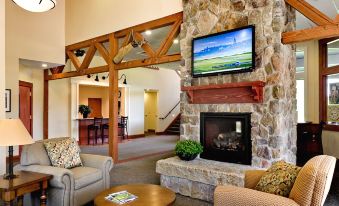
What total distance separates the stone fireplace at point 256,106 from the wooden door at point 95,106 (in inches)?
360

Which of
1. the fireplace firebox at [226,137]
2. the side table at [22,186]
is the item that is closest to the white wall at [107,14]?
the fireplace firebox at [226,137]

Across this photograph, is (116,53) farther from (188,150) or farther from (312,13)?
(312,13)

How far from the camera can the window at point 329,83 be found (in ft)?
20.1

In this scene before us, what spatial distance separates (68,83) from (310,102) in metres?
7.82

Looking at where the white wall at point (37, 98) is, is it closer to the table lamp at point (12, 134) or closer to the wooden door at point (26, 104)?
the wooden door at point (26, 104)

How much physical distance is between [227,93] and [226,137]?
0.75 m

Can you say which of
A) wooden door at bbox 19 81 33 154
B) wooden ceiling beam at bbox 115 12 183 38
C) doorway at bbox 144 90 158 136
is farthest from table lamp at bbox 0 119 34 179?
doorway at bbox 144 90 158 136

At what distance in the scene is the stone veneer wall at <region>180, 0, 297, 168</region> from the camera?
375 cm

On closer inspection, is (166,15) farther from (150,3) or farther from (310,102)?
(310,102)

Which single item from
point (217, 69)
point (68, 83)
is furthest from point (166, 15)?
point (68, 83)

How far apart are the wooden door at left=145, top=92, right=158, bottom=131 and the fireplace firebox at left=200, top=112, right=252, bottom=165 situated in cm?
895

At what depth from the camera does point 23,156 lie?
10.9 ft

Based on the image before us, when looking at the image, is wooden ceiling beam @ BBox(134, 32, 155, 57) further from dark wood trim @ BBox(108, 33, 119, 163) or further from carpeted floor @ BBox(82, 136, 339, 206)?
carpeted floor @ BBox(82, 136, 339, 206)

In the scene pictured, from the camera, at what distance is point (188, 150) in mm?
4121
